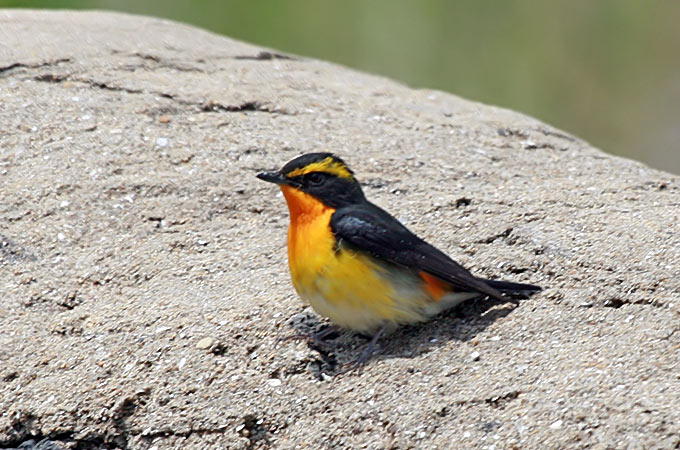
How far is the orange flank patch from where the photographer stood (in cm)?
499

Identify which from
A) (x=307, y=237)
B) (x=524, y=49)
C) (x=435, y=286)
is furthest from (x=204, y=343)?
(x=524, y=49)

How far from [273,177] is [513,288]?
127 centimetres

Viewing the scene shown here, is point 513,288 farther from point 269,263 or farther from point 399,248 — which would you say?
point 269,263

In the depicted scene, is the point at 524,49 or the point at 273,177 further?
the point at 524,49

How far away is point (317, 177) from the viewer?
5.20 metres

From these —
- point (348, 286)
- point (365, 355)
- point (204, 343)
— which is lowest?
point (204, 343)

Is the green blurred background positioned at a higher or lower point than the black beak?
lower

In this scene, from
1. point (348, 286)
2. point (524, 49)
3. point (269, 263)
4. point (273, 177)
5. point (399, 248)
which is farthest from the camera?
point (524, 49)

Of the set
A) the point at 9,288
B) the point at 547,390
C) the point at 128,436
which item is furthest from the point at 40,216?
the point at 547,390

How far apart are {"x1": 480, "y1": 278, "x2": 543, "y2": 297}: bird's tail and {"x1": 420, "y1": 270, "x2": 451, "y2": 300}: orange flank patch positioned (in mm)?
183

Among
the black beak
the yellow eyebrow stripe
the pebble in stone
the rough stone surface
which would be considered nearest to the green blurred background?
the rough stone surface

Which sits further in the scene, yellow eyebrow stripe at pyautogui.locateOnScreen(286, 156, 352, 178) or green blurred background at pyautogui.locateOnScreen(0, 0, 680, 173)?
green blurred background at pyautogui.locateOnScreen(0, 0, 680, 173)

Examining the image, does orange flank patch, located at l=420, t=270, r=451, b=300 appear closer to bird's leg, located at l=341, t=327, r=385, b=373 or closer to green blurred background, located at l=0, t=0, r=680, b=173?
bird's leg, located at l=341, t=327, r=385, b=373

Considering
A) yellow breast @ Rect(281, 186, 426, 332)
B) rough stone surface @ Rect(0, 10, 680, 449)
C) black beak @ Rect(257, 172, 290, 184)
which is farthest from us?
black beak @ Rect(257, 172, 290, 184)
